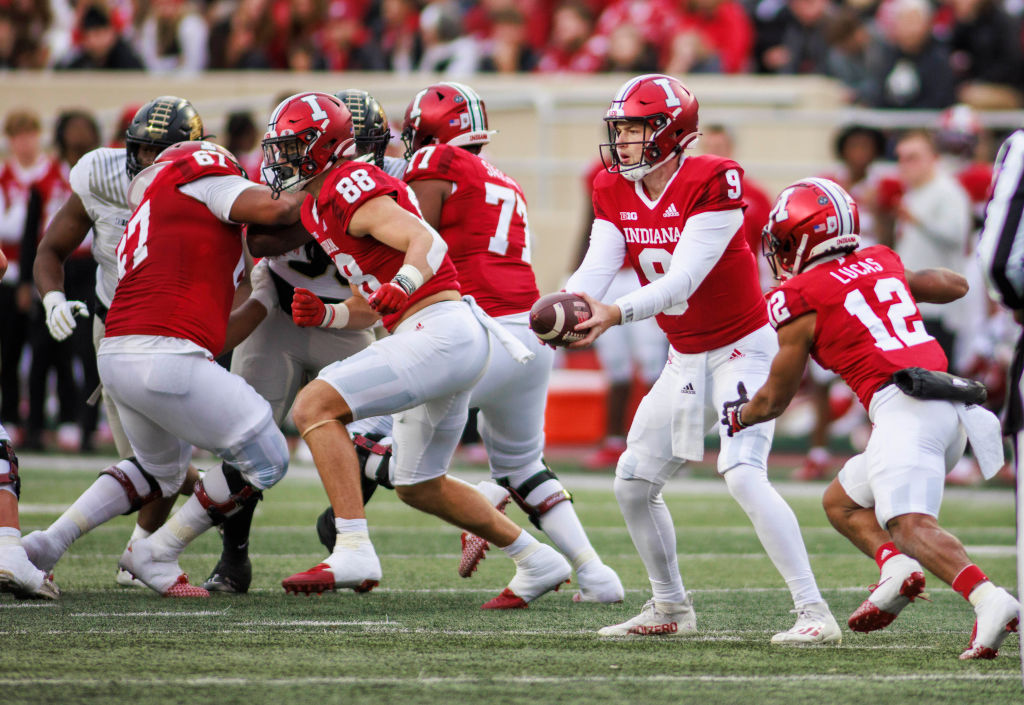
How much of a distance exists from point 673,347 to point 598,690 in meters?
1.57

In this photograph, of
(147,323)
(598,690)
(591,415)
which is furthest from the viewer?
(591,415)

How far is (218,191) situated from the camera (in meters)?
5.36

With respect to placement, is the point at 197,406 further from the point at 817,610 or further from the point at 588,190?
the point at 588,190

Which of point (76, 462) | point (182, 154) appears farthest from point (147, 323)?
point (76, 462)

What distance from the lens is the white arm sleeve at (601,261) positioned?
203 inches

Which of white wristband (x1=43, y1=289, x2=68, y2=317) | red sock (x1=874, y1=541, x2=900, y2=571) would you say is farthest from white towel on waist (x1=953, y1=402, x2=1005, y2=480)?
white wristband (x1=43, y1=289, x2=68, y2=317)

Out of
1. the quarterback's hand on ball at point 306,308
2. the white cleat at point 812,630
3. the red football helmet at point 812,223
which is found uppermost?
the red football helmet at point 812,223

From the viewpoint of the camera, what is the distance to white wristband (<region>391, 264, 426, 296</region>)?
15.8 feet

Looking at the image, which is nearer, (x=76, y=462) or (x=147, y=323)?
(x=147, y=323)

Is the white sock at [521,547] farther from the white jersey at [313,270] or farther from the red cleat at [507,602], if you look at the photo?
the white jersey at [313,270]

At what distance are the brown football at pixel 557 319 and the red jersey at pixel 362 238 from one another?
2.03ft

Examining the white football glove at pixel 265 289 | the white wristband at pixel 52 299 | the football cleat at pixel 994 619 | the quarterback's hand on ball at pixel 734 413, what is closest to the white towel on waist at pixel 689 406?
the quarterback's hand on ball at pixel 734 413

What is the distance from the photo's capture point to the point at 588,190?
11312 mm

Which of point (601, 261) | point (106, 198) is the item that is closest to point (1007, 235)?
point (601, 261)
